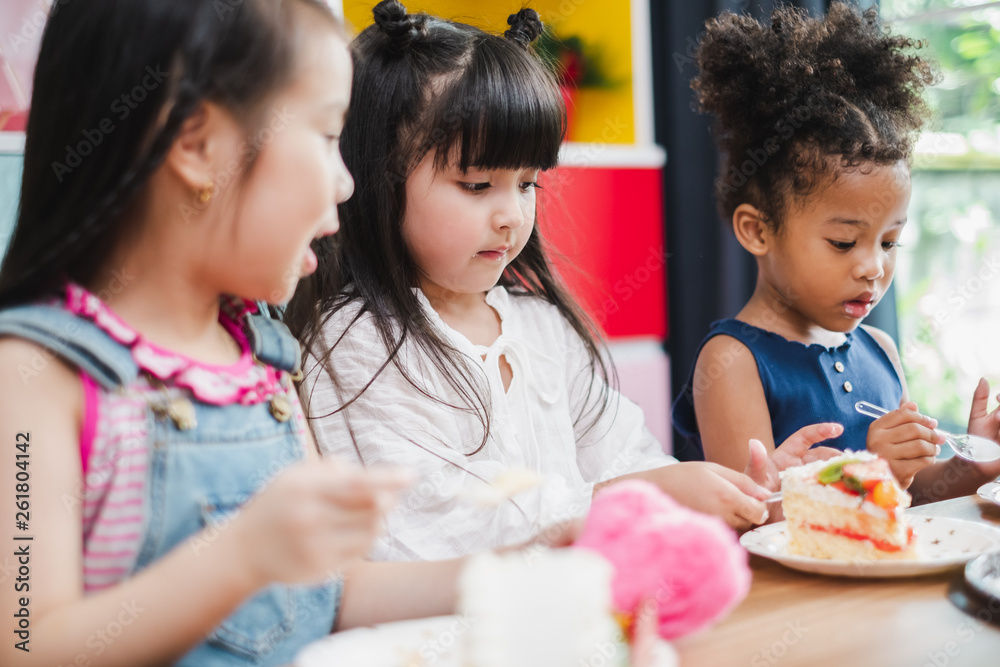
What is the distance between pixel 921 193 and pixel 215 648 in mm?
2205

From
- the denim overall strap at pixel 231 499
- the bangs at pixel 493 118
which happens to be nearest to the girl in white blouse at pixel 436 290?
the bangs at pixel 493 118

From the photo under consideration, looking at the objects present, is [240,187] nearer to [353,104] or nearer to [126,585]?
[126,585]

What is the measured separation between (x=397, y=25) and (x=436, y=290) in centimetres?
37

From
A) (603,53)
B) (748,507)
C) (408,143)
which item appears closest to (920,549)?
(748,507)

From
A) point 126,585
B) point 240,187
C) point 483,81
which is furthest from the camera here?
point 483,81

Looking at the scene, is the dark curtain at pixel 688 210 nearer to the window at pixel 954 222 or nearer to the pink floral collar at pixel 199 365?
the window at pixel 954 222

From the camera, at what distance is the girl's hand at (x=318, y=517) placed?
496mm

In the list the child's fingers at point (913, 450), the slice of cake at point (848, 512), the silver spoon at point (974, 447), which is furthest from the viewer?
the silver spoon at point (974, 447)

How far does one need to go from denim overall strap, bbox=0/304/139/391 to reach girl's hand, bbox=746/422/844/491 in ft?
2.19

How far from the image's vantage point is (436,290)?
127cm

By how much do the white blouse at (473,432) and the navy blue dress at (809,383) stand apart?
249 mm

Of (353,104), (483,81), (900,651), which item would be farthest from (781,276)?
(900,651)

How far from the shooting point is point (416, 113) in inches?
45.4

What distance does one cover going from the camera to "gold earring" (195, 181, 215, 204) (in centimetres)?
72
